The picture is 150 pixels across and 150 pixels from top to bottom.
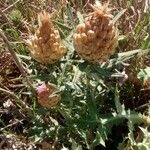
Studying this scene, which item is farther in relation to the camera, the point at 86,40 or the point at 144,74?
the point at 144,74

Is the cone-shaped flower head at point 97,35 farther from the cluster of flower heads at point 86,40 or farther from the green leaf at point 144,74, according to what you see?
the green leaf at point 144,74

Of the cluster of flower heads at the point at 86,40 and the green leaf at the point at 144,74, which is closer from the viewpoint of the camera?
the cluster of flower heads at the point at 86,40

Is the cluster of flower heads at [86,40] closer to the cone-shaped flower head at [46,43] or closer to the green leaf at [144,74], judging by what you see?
the cone-shaped flower head at [46,43]

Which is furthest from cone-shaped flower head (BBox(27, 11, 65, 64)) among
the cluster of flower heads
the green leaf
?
the green leaf

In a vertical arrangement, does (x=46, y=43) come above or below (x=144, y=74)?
above

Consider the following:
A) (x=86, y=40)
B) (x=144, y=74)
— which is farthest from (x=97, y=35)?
(x=144, y=74)

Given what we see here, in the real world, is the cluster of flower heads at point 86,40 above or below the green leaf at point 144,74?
above

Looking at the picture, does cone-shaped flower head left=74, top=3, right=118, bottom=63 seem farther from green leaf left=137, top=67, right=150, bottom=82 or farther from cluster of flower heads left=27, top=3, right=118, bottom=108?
green leaf left=137, top=67, right=150, bottom=82

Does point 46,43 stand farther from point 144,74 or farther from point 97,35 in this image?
point 144,74

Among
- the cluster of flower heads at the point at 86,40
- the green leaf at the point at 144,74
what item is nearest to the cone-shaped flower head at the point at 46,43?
the cluster of flower heads at the point at 86,40

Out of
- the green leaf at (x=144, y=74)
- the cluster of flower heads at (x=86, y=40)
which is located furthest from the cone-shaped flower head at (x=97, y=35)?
the green leaf at (x=144, y=74)

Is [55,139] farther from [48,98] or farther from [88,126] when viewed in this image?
[48,98]

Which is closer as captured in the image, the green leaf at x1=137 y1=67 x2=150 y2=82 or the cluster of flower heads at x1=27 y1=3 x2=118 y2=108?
the cluster of flower heads at x1=27 y1=3 x2=118 y2=108
